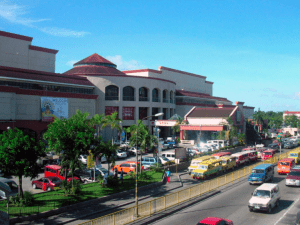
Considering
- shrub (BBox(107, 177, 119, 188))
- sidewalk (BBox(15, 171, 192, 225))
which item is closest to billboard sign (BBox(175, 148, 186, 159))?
sidewalk (BBox(15, 171, 192, 225))

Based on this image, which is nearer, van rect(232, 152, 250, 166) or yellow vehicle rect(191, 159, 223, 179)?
yellow vehicle rect(191, 159, 223, 179)

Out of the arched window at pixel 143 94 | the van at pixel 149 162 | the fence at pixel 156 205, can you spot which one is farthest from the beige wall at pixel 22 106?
the fence at pixel 156 205

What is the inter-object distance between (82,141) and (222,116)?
47.0 m

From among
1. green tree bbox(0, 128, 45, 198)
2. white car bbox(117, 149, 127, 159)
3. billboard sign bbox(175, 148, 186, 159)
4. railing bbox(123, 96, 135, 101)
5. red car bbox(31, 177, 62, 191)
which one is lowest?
red car bbox(31, 177, 62, 191)

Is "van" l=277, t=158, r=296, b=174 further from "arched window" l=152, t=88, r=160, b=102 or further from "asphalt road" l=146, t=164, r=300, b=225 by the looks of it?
"arched window" l=152, t=88, r=160, b=102

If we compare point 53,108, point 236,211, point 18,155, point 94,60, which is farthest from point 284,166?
point 94,60

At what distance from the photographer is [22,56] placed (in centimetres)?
6338

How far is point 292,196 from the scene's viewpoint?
26.3 metres

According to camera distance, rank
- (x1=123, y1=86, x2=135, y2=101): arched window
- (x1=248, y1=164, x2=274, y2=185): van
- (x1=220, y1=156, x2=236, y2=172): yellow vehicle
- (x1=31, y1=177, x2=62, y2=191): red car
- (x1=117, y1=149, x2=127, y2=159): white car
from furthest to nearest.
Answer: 1. (x1=123, y1=86, x2=135, y2=101): arched window
2. (x1=117, y1=149, x2=127, y2=159): white car
3. (x1=220, y1=156, x2=236, y2=172): yellow vehicle
4. (x1=248, y1=164, x2=274, y2=185): van
5. (x1=31, y1=177, x2=62, y2=191): red car

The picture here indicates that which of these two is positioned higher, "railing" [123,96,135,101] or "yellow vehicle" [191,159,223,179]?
"railing" [123,96,135,101]

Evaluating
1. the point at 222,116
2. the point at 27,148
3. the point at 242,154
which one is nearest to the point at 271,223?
the point at 27,148

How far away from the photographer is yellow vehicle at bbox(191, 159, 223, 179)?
111 ft

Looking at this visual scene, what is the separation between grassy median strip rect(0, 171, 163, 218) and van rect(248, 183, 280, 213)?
452 inches

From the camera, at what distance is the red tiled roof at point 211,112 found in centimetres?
6825
